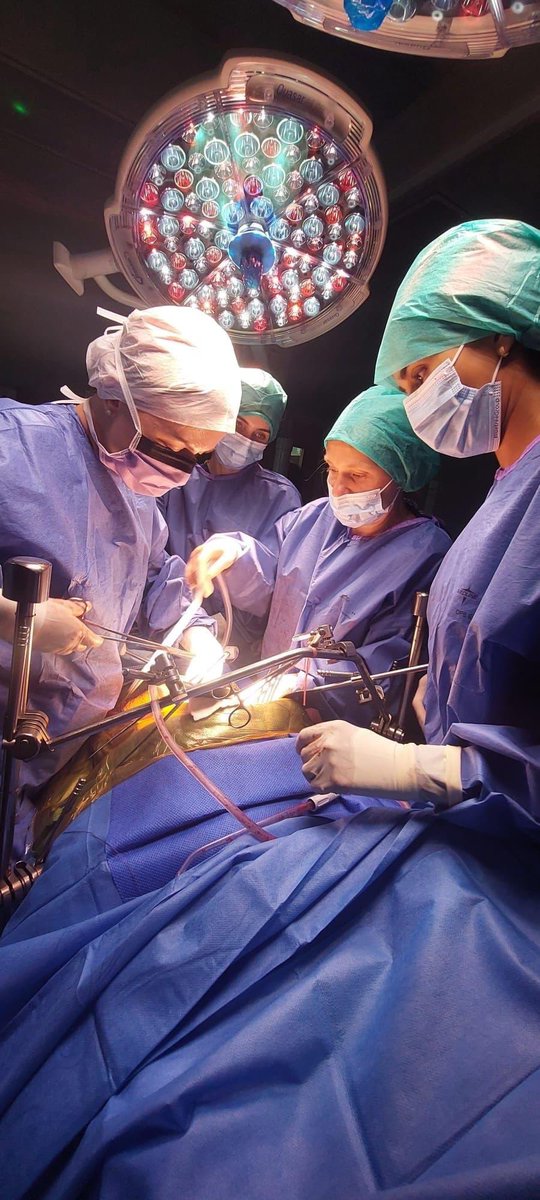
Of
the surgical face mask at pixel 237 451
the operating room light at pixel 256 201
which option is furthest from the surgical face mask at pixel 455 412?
the surgical face mask at pixel 237 451

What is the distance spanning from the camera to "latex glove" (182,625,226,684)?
1.49 metres

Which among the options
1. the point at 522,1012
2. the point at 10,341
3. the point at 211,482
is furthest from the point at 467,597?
the point at 10,341

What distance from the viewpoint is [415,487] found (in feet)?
6.32

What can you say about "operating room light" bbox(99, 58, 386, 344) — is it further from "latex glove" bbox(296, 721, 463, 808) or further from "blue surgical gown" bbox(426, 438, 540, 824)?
"latex glove" bbox(296, 721, 463, 808)

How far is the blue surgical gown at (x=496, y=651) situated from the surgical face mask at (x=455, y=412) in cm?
11

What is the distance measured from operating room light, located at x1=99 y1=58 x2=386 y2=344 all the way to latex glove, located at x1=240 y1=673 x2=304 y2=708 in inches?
38.7

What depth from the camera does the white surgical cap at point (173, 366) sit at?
144cm

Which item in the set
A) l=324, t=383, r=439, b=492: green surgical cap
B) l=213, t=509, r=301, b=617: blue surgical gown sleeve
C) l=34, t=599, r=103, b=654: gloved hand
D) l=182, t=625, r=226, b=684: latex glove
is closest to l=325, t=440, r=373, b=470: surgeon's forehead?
l=324, t=383, r=439, b=492: green surgical cap

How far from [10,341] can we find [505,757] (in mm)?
2129

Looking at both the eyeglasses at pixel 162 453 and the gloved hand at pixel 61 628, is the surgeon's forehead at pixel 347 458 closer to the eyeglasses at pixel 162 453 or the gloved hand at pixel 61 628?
the eyeglasses at pixel 162 453

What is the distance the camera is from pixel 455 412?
1292mm

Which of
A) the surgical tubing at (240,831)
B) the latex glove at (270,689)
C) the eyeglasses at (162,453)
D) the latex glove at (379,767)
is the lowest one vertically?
the surgical tubing at (240,831)

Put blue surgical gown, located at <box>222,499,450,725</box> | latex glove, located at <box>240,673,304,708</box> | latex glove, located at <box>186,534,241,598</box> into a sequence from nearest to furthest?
latex glove, located at <box>240,673,304,708</box>, blue surgical gown, located at <box>222,499,450,725</box>, latex glove, located at <box>186,534,241,598</box>

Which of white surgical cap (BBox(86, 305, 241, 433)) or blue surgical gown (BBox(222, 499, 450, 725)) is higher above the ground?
white surgical cap (BBox(86, 305, 241, 433))
